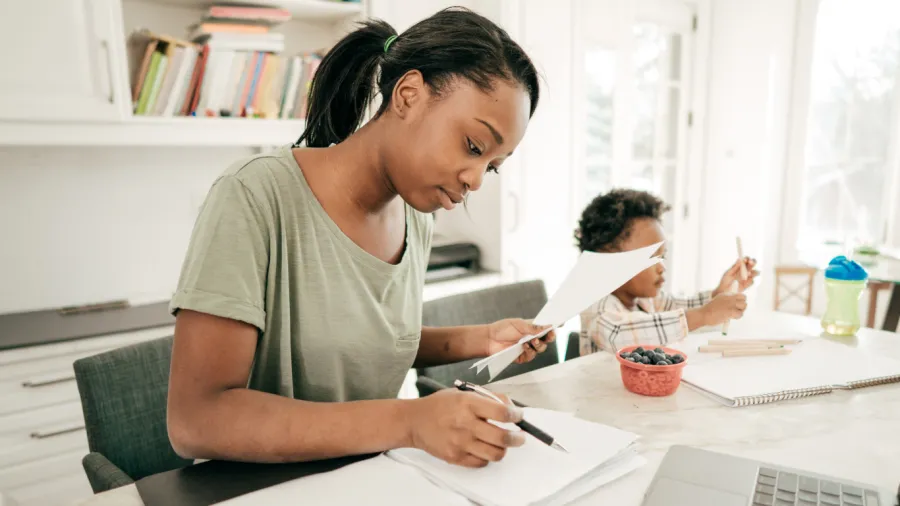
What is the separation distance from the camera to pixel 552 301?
3.01ft

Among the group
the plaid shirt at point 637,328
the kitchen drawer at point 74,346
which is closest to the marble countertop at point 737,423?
the plaid shirt at point 637,328

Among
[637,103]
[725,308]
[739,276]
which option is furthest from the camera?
[637,103]

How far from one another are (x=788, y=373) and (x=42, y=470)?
6.44ft

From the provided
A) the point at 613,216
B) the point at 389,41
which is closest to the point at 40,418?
the point at 389,41

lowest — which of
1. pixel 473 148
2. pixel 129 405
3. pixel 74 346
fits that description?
pixel 74 346

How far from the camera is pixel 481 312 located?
154cm

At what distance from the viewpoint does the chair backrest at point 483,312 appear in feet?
4.61

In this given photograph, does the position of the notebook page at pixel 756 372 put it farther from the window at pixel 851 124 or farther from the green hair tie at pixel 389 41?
the window at pixel 851 124

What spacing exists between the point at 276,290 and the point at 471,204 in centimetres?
202

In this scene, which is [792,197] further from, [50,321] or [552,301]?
[50,321]

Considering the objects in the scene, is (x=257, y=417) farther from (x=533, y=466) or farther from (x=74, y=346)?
(x=74, y=346)

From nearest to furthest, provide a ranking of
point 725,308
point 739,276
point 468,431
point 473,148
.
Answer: point 468,431
point 473,148
point 725,308
point 739,276

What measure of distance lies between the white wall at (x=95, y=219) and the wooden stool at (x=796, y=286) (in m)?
3.26

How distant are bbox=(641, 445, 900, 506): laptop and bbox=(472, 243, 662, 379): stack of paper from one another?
246 millimetres
